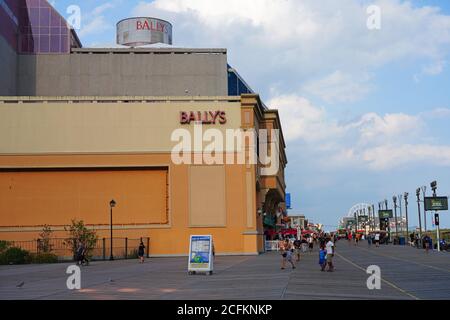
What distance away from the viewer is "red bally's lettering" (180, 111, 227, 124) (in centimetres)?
4966

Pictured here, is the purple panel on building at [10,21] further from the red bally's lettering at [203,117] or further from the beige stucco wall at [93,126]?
the red bally's lettering at [203,117]

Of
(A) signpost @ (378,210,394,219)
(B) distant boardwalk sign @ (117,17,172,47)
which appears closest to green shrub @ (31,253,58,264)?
(B) distant boardwalk sign @ (117,17,172,47)

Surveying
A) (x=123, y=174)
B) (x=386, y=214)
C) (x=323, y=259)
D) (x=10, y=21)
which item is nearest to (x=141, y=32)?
(x=10, y=21)

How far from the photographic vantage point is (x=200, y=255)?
27000 millimetres

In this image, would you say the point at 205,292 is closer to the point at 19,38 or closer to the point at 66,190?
the point at 66,190

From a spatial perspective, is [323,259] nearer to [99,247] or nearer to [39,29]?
[99,247]

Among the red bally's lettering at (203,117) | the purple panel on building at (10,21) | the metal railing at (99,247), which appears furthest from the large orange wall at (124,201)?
the purple panel on building at (10,21)

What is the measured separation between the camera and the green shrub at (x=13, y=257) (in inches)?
1561

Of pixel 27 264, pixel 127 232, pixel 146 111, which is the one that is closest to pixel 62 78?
pixel 146 111

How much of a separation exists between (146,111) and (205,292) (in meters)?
32.7

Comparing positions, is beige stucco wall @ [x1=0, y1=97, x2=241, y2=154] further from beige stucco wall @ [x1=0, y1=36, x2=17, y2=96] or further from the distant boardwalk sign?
the distant boardwalk sign

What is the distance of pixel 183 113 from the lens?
163 feet

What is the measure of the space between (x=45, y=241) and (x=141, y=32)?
3365 centimetres

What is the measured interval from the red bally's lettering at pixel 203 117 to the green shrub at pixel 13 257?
54.3 ft
